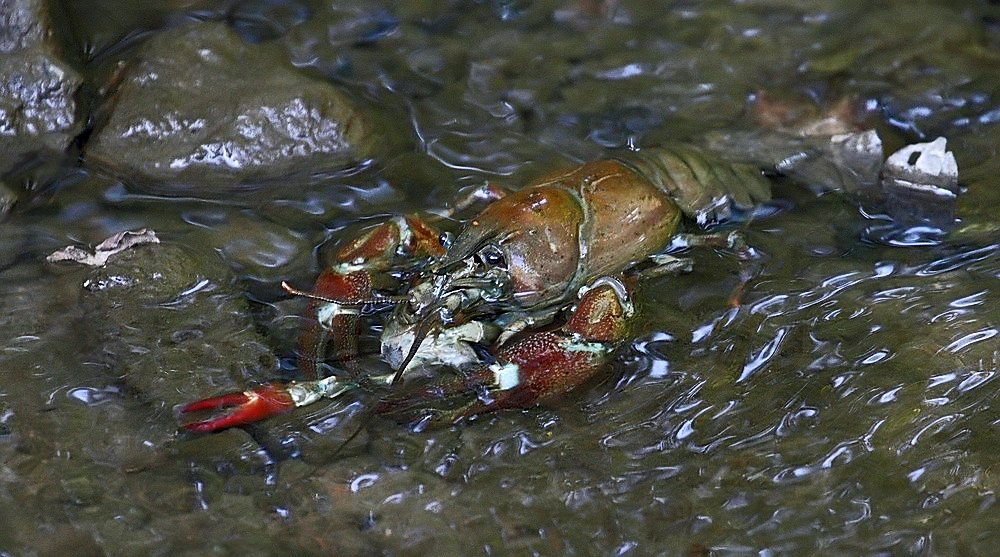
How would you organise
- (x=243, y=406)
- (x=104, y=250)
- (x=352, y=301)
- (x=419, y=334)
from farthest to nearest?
(x=104, y=250) → (x=352, y=301) → (x=419, y=334) → (x=243, y=406)

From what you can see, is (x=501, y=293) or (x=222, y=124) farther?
(x=222, y=124)

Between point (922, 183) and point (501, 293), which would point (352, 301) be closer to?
point (501, 293)

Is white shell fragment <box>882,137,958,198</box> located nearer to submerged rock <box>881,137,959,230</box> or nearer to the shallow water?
submerged rock <box>881,137,959,230</box>

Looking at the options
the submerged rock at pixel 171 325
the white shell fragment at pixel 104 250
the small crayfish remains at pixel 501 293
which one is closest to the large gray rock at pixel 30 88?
the white shell fragment at pixel 104 250

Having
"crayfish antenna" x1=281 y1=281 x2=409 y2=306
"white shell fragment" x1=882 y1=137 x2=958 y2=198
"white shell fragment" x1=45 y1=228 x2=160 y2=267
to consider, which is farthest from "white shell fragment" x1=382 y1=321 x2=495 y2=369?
"white shell fragment" x1=882 y1=137 x2=958 y2=198

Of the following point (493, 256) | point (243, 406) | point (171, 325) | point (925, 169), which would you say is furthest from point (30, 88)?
point (925, 169)

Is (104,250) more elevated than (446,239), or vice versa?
(446,239)

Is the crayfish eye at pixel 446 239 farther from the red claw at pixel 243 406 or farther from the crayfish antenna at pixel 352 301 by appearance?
the red claw at pixel 243 406
